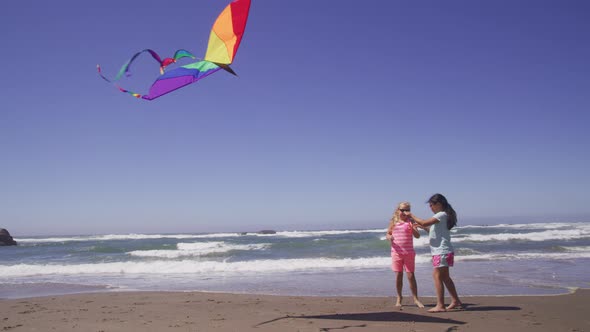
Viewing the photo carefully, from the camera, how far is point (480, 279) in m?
8.49

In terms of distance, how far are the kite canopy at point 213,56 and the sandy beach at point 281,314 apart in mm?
2835

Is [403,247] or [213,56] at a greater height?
[213,56]

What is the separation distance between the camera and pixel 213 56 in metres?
4.46

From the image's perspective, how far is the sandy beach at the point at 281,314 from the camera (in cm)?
445

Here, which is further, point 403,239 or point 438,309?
point 403,239

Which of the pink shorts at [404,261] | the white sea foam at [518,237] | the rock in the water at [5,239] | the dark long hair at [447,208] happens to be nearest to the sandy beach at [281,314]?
the pink shorts at [404,261]

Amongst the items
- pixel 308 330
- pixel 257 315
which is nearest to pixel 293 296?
pixel 257 315

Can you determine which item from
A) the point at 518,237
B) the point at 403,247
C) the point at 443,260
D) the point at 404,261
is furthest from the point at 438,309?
the point at 518,237

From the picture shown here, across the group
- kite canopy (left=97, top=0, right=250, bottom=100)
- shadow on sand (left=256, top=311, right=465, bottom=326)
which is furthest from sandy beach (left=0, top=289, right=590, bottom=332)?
kite canopy (left=97, top=0, right=250, bottom=100)

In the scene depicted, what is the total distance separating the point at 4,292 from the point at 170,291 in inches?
142

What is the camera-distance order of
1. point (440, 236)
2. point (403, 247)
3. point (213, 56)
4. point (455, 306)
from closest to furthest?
1. point (213, 56)
2. point (440, 236)
3. point (455, 306)
4. point (403, 247)

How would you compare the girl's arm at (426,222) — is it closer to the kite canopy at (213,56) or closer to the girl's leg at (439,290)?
the girl's leg at (439,290)

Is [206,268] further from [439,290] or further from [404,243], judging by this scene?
[439,290]

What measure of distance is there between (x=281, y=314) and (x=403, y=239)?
6.28 feet
